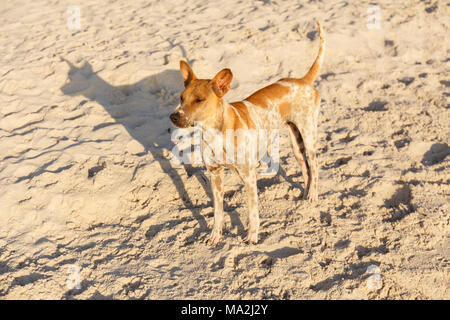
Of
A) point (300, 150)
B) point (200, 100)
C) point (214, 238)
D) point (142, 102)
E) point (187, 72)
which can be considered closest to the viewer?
Result: point (200, 100)

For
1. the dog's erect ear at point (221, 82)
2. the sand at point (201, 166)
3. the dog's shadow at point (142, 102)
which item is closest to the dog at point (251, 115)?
the dog's erect ear at point (221, 82)

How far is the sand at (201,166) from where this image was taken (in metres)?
3.30

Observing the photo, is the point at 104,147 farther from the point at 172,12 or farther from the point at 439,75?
the point at 439,75

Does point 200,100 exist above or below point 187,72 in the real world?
below

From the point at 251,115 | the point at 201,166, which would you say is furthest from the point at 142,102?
the point at 251,115

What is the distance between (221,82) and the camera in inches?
125

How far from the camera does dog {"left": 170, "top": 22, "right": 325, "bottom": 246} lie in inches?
123

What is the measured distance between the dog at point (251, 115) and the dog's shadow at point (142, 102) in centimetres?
108

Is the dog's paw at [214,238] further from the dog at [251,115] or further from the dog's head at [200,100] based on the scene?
the dog's head at [200,100]

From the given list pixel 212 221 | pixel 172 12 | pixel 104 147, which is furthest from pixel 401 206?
pixel 172 12

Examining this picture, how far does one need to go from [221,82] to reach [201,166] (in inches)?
75.1

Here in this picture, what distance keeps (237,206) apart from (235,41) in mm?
4097

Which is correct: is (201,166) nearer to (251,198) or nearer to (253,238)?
(251,198)

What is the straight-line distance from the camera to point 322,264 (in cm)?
341
